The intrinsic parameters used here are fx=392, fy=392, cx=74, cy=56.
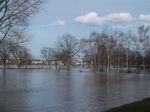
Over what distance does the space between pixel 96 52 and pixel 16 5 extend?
353 feet

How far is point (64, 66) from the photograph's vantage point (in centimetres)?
18462

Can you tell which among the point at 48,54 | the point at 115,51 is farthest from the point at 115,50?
the point at 48,54

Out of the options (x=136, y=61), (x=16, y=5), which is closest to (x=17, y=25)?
(x=16, y=5)

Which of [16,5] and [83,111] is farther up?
[16,5]

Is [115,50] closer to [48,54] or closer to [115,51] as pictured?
[115,51]

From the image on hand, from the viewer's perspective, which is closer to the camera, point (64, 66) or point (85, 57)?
point (85, 57)

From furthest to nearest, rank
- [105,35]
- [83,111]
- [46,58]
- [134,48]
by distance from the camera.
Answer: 1. [46,58]
2. [134,48]
3. [105,35]
4. [83,111]

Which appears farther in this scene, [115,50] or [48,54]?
[48,54]

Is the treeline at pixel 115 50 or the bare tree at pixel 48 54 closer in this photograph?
the treeline at pixel 115 50

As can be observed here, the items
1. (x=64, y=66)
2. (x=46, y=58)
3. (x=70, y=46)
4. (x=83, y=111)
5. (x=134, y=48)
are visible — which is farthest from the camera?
(x=46, y=58)

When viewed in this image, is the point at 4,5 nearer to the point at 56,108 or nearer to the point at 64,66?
the point at 56,108

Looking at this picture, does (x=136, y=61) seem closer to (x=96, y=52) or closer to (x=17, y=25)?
(x=96, y=52)

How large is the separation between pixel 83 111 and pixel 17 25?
614 inches

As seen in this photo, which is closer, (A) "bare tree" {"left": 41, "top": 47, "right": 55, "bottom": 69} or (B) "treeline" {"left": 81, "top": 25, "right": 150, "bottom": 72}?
(B) "treeline" {"left": 81, "top": 25, "right": 150, "bottom": 72}
